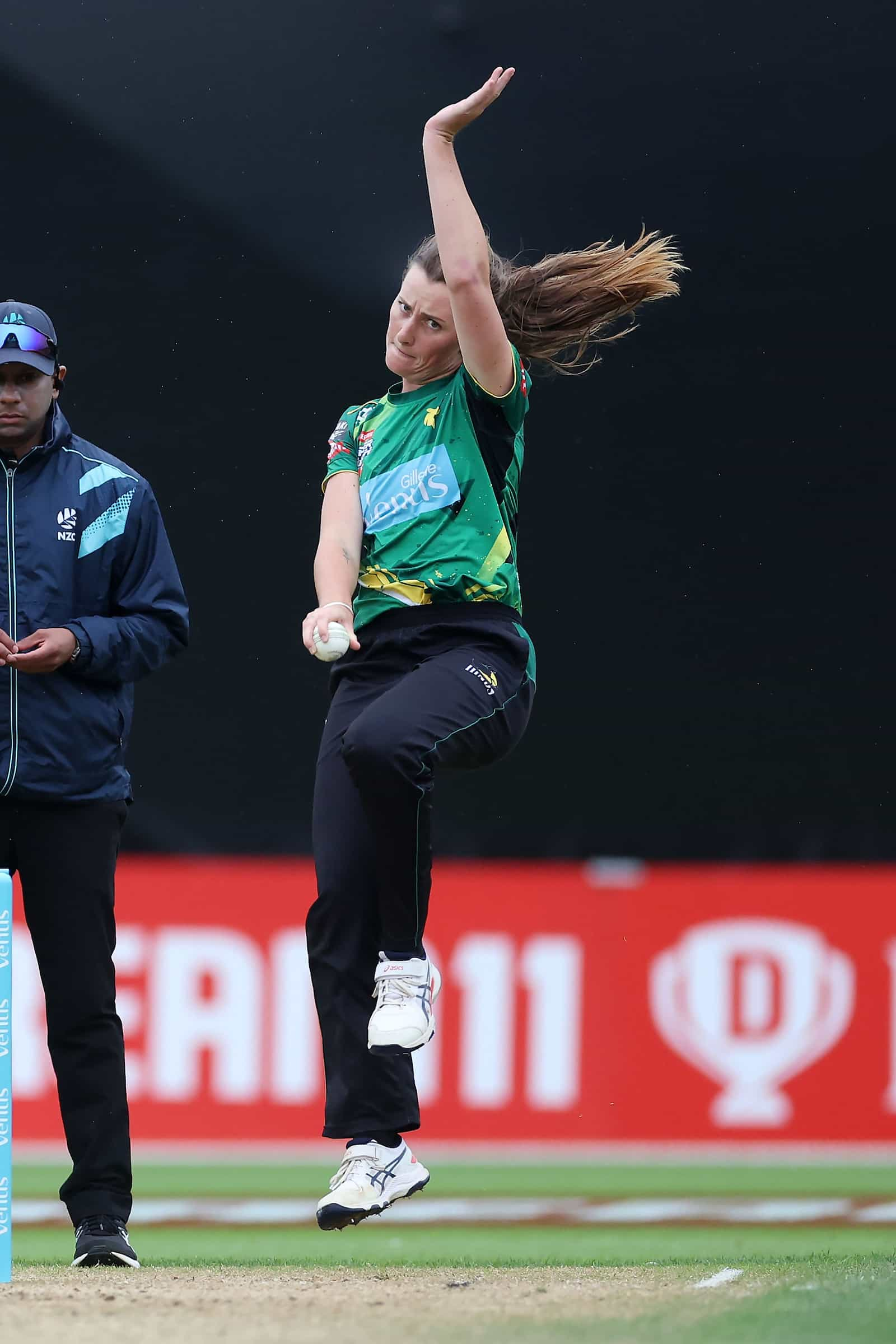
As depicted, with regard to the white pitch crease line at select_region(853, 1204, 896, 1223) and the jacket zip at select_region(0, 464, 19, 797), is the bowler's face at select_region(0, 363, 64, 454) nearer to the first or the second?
the jacket zip at select_region(0, 464, 19, 797)

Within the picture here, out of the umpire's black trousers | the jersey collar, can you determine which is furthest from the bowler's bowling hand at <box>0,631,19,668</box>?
the jersey collar

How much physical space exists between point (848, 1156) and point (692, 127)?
2830mm

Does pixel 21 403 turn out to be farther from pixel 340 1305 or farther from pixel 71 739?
pixel 340 1305

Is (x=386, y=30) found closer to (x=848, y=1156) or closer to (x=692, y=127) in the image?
(x=692, y=127)

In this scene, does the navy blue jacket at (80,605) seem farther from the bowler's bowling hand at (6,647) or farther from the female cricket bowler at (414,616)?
the female cricket bowler at (414,616)

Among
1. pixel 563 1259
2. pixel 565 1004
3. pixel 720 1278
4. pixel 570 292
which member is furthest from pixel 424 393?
pixel 565 1004

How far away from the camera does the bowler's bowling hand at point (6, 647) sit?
304 cm

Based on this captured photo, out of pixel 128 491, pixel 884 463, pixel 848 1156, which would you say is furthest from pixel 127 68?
pixel 848 1156

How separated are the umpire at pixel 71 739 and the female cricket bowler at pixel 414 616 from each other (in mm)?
458

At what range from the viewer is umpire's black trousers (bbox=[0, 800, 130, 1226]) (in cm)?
317

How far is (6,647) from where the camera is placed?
3.05m

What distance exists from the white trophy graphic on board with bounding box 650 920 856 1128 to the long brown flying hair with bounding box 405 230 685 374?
7.60ft

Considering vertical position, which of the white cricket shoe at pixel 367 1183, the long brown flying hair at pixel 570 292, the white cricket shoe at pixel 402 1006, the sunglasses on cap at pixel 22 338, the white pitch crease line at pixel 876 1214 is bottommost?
the white pitch crease line at pixel 876 1214

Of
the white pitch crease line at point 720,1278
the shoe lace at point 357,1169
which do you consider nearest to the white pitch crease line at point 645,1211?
the white pitch crease line at point 720,1278
